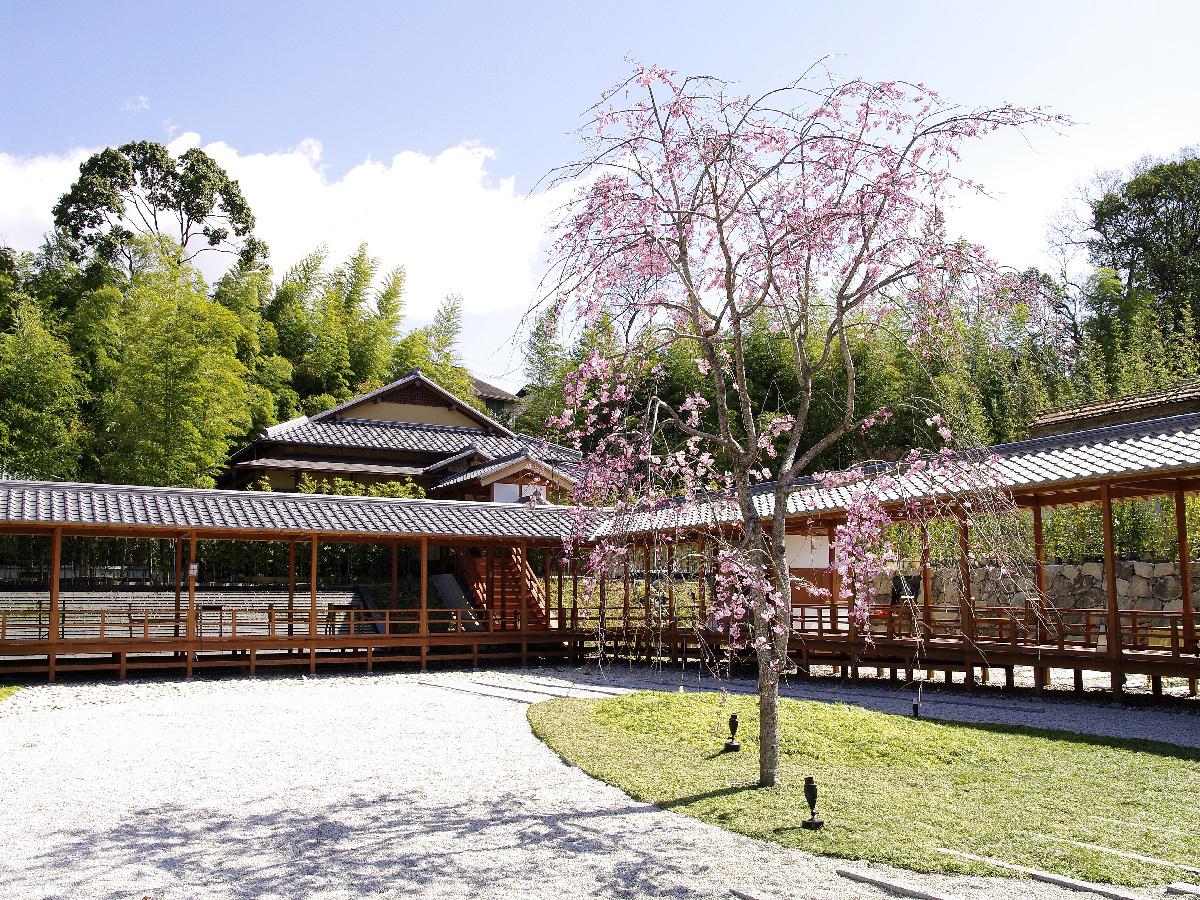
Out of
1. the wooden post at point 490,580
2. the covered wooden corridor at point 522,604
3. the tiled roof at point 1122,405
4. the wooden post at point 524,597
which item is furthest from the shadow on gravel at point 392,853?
the tiled roof at point 1122,405

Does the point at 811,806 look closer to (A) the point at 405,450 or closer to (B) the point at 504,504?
(B) the point at 504,504

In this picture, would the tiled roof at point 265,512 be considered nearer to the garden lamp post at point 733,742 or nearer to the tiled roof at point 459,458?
the tiled roof at point 459,458

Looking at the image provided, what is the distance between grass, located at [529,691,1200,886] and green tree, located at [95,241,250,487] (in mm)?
13040

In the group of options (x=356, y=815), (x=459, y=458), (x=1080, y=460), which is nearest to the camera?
(x=356, y=815)

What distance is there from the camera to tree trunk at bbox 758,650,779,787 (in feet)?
21.7

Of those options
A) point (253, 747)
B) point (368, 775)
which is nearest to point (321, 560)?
point (253, 747)

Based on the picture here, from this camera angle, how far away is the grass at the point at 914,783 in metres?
5.25

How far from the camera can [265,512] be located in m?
15.4

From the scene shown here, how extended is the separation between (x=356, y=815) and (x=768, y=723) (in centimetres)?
264

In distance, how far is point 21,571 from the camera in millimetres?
19562

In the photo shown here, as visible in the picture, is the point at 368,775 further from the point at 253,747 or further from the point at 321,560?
the point at 321,560

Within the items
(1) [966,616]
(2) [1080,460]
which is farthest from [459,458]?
(2) [1080,460]

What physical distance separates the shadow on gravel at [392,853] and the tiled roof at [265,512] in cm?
853

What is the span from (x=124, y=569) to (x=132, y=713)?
32.6ft
